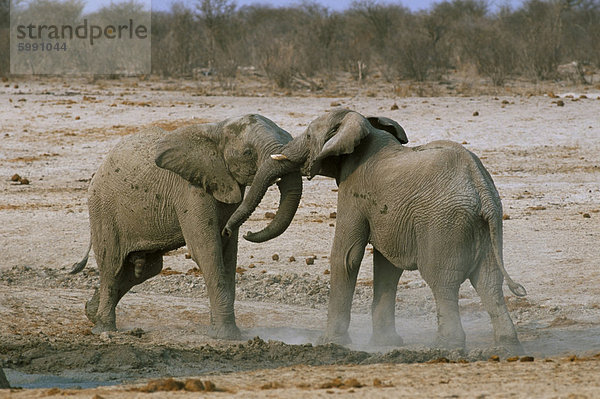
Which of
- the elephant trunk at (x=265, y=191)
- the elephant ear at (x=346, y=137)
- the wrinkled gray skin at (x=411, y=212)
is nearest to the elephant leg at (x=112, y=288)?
the elephant trunk at (x=265, y=191)

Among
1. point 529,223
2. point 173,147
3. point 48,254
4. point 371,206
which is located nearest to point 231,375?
point 371,206

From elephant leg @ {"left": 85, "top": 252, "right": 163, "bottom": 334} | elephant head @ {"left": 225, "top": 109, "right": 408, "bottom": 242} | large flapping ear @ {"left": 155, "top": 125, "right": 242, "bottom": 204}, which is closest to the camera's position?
elephant head @ {"left": 225, "top": 109, "right": 408, "bottom": 242}

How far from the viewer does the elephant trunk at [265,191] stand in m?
7.20

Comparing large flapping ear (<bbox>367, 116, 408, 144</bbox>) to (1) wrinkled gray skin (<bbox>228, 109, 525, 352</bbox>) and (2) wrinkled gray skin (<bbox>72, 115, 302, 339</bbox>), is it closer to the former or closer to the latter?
(1) wrinkled gray skin (<bbox>228, 109, 525, 352</bbox>)

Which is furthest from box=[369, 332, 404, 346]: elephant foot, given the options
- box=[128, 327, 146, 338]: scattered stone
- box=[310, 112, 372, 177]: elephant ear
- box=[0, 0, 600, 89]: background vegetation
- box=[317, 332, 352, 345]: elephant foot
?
box=[0, 0, 600, 89]: background vegetation

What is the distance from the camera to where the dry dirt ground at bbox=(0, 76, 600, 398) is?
224 inches

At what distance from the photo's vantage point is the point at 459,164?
6.74 meters

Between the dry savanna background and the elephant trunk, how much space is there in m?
0.85

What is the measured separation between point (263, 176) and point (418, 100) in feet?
42.0

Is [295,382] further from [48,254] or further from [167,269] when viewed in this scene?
[48,254]

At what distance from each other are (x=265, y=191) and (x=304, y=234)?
4.48 metres

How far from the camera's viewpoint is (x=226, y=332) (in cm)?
773

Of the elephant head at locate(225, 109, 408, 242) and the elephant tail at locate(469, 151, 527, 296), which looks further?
the elephant head at locate(225, 109, 408, 242)

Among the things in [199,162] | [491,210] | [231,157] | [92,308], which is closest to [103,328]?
[92,308]
